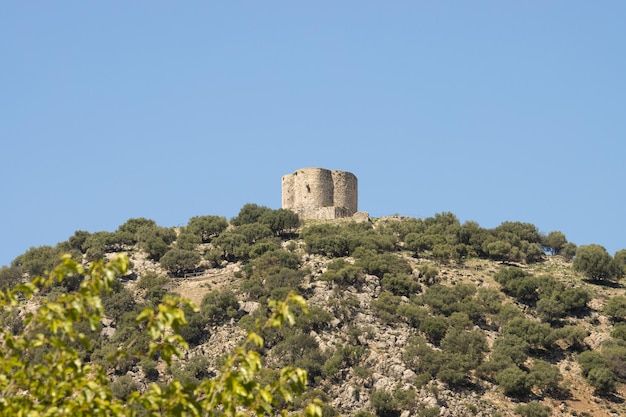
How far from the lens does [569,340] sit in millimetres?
60125

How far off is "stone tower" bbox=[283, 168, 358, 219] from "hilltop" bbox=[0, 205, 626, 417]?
167 centimetres

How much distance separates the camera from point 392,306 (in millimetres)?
61188

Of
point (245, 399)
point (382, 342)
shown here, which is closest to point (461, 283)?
point (382, 342)

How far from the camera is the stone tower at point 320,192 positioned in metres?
80.4

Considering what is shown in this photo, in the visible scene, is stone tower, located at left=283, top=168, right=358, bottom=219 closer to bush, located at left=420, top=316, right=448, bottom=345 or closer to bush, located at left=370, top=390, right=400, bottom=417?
bush, located at left=420, top=316, right=448, bottom=345

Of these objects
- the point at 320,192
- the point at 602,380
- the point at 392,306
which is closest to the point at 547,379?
the point at 602,380

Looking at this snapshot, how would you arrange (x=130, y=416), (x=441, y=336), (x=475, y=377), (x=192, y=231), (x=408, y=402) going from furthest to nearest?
(x=192, y=231) < (x=441, y=336) < (x=475, y=377) < (x=408, y=402) < (x=130, y=416)

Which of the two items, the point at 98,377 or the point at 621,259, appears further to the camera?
the point at 621,259

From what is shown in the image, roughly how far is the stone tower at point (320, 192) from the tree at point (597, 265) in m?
17.1

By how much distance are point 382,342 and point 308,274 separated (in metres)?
10.4

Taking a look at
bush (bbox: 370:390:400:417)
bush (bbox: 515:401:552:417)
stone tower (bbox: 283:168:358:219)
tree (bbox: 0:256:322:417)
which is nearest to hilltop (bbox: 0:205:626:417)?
bush (bbox: 370:390:400:417)

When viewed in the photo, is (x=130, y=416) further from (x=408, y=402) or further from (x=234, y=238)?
(x=234, y=238)

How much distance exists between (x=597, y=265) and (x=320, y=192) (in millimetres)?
20122

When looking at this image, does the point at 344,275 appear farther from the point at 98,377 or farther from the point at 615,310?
the point at 98,377
